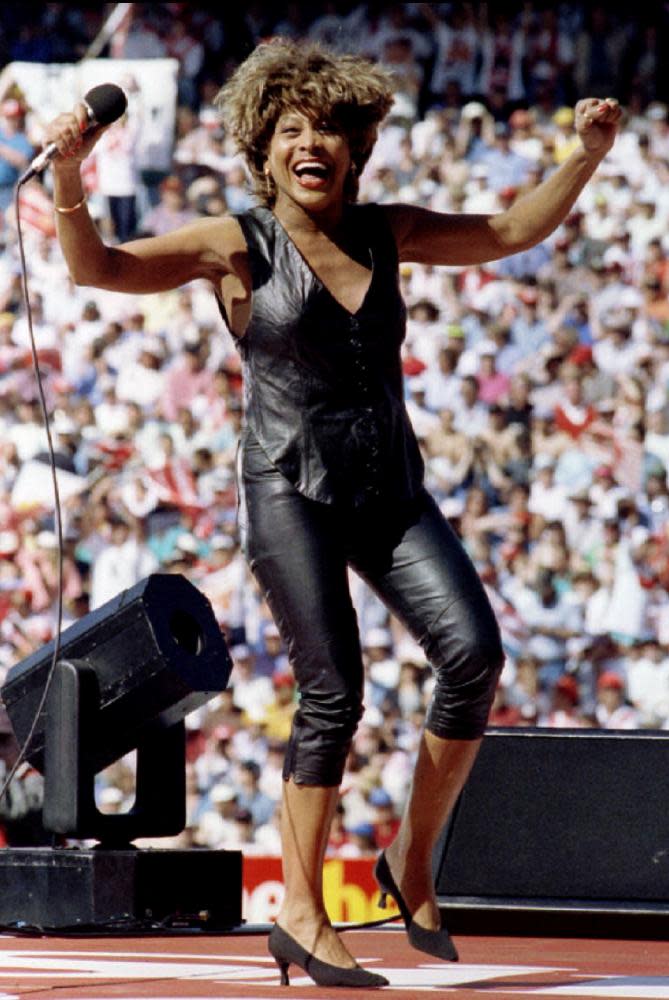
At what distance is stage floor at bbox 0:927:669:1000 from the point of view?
3598 mm

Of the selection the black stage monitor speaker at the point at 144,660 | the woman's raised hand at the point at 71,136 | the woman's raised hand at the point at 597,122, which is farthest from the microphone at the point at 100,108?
the black stage monitor speaker at the point at 144,660

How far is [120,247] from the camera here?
3.89 meters

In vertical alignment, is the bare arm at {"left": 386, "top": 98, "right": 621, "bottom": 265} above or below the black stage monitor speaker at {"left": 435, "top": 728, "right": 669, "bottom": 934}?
above

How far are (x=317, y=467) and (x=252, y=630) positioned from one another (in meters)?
7.69

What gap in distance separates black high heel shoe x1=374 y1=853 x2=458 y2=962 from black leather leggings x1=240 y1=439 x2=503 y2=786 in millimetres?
343

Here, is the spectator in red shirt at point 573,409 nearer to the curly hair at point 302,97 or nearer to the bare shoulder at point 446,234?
the bare shoulder at point 446,234

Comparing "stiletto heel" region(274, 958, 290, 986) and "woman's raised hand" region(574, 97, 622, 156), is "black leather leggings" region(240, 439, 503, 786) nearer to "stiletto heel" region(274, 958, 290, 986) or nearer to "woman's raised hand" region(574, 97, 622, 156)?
"stiletto heel" region(274, 958, 290, 986)

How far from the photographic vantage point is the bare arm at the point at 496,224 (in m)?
4.14

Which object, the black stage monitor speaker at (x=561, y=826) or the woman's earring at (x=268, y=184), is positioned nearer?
the woman's earring at (x=268, y=184)

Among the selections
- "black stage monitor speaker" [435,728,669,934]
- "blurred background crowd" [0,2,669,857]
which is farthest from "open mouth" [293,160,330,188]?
"blurred background crowd" [0,2,669,857]

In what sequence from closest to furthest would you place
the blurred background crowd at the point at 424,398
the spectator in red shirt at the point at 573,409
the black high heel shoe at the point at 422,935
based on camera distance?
1. the black high heel shoe at the point at 422,935
2. the blurred background crowd at the point at 424,398
3. the spectator in red shirt at the point at 573,409

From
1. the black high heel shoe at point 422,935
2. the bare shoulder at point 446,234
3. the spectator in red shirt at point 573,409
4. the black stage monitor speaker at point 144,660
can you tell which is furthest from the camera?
the spectator in red shirt at point 573,409

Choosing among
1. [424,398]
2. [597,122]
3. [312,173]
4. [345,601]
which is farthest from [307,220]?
[424,398]

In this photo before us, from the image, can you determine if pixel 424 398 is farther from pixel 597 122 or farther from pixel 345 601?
pixel 345 601
